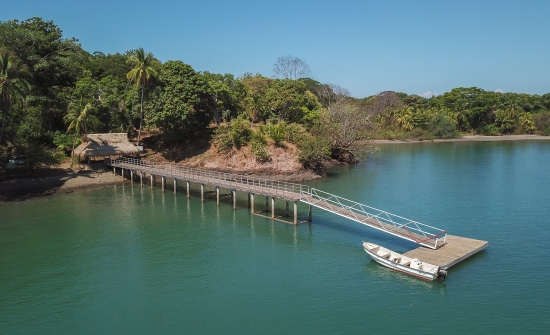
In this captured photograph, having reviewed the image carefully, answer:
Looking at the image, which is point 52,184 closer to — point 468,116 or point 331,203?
point 331,203

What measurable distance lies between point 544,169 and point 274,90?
158 ft

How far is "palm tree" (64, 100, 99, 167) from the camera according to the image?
5512 centimetres

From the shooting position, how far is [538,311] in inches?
892

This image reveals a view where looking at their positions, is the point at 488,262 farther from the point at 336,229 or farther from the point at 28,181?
the point at 28,181

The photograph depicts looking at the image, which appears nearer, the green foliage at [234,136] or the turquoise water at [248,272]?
the turquoise water at [248,272]

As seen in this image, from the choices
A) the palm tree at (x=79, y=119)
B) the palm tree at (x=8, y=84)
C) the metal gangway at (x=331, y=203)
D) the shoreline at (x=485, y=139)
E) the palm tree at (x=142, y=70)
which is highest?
the palm tree at (x=142, y=70)

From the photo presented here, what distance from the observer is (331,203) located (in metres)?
44.7

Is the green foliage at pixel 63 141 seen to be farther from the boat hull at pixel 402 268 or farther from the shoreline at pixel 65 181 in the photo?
the boat hull at pixel 402 268

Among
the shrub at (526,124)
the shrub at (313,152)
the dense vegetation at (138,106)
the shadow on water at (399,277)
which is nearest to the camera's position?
the shadow on water at (399,277)

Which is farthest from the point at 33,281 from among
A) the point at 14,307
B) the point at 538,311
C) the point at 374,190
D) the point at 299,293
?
the point at 374,190

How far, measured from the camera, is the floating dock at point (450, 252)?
27389 millimetres

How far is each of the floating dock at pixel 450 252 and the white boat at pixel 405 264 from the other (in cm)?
112

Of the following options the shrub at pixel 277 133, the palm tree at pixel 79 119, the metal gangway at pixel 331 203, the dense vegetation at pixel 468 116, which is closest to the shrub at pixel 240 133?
the shrub at pixel 277 133

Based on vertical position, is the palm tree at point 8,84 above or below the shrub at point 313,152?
above
